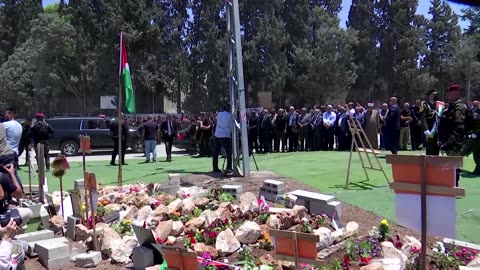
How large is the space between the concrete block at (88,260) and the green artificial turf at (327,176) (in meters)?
4.21

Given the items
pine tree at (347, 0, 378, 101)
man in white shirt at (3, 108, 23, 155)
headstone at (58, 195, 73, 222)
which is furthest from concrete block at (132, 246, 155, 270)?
pine tree at (347, 0, 378, 101)

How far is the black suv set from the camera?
22578 mm

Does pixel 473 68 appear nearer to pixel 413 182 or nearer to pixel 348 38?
pixel 348 38

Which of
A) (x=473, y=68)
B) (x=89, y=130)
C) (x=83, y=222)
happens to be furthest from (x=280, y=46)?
(x=83, y=222)

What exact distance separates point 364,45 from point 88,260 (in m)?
49.7

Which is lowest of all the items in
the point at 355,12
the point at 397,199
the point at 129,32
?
the point at 397,199

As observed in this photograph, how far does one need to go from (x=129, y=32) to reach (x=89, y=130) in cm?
1914

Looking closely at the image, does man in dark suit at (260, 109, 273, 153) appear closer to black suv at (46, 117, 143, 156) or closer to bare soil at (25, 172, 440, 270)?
black suv at (46, 117, 143, 156)

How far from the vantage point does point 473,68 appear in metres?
44.0

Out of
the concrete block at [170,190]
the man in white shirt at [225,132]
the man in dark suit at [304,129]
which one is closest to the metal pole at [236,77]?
the man in white shirt at [225,132]

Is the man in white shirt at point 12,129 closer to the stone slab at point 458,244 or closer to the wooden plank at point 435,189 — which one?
the stone slab at point 458,244

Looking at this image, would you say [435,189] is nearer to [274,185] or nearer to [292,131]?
[274,185]

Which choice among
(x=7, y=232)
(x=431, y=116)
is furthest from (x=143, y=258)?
(x=431, y=116)

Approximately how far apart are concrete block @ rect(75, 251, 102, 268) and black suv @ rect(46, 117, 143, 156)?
16.7 metres
